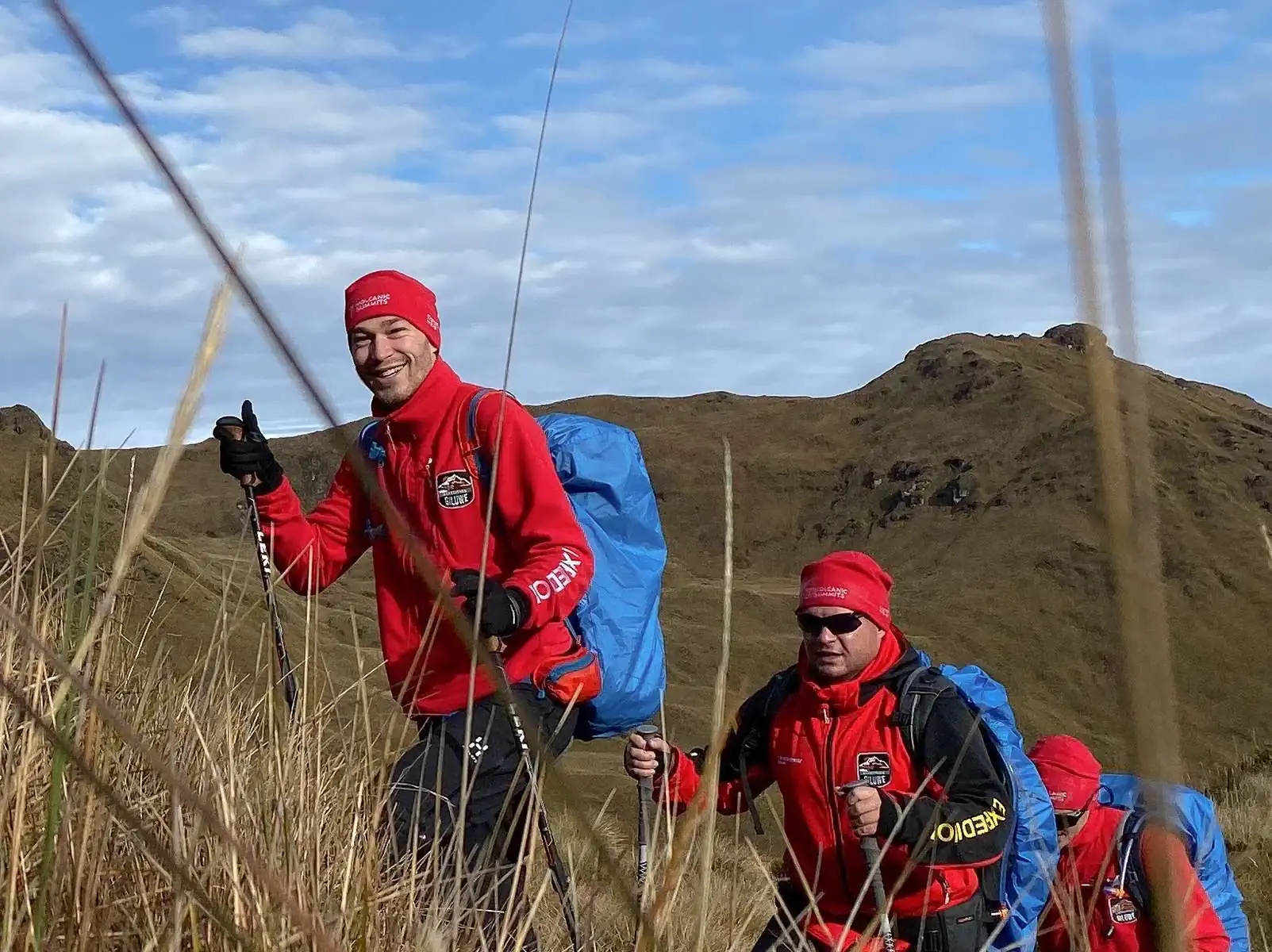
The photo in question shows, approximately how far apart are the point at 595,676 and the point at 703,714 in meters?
14.7

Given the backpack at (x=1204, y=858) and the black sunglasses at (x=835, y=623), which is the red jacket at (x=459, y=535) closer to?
the black sunglasses at (x=835, y=623)

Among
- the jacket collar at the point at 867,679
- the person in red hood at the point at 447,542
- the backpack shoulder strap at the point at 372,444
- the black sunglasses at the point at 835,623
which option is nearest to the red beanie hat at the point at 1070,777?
the jacket collar at the point at 867,679

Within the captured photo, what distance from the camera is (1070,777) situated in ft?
16.0

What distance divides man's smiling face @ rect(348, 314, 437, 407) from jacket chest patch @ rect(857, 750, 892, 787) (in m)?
1.46

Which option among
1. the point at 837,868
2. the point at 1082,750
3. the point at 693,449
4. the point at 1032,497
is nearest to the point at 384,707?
the point at 1082,750

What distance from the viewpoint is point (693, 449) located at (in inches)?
1780

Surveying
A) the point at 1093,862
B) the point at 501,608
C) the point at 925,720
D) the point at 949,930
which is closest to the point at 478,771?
the point at 501,608

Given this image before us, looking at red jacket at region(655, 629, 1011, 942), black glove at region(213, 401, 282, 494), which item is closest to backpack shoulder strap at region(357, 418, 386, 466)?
black glove at region(213, 401, 282, 494)

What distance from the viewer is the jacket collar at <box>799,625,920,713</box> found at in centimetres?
392

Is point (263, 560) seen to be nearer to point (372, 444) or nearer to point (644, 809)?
point (372, 444)

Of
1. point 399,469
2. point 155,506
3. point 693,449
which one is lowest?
point 155,506

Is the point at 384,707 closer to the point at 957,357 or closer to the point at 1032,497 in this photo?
the point at 1032,497

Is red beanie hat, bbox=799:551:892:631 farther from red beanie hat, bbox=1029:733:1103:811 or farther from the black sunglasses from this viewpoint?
red beanie hat, bbox=1029:733:1103:811

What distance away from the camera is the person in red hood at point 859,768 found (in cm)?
363
